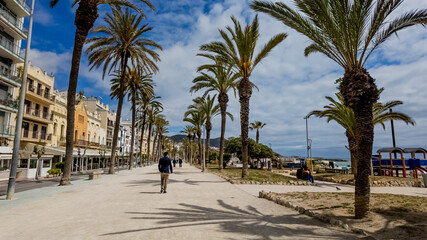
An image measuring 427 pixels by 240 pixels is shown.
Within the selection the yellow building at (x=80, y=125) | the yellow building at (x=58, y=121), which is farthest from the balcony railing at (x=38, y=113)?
the yellow building at (x=80, y=125)

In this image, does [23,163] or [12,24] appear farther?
[12,24]

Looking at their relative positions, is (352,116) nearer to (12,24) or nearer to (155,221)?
(155,221)

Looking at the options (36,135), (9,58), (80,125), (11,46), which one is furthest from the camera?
(80,125)

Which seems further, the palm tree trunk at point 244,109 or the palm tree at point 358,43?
the palm tree trunk at point 244,109

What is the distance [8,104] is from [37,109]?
16.6ft

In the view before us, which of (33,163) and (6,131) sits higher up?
(6,131)

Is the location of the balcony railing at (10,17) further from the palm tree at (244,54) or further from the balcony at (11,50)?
the palm tree at (244,54)

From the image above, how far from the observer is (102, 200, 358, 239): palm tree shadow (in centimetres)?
520

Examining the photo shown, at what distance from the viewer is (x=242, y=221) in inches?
243

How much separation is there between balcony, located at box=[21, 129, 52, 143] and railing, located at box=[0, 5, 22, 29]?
37.4 feet

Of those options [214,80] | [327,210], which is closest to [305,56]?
[327,210]

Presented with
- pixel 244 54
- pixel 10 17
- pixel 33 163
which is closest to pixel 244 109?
pixel 244 54

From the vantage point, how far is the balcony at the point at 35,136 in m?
28.1

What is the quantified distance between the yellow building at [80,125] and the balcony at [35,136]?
6.81m
